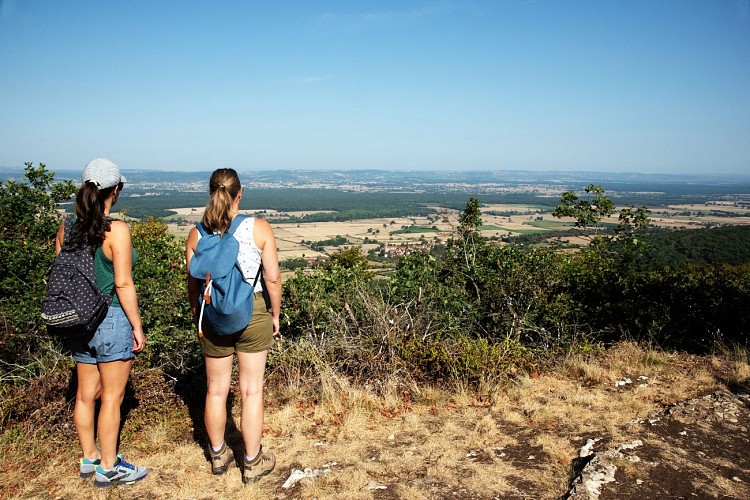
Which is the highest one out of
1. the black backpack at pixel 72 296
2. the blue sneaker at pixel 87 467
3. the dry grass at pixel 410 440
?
the black backpack at pixel 72 296

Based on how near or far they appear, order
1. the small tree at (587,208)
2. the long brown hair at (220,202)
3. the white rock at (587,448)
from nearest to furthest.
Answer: the long brown hair at (220,202) < the white rock at (587,448) < the small tree at (587,208)

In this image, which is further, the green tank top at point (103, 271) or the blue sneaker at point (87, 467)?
the blue sneaker at point (87, 467)

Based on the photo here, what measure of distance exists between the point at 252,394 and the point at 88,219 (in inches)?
56.7

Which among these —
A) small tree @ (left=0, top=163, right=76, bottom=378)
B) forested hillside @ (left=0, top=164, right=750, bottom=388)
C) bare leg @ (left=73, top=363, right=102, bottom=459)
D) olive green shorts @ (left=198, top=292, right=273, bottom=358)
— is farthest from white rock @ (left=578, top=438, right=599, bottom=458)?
small tree @ (left=0, top=163, right=76, bottom=378)

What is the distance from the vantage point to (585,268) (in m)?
8.02

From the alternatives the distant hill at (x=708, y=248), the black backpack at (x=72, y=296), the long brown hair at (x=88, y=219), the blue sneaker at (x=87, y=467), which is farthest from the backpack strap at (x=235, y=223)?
the distant hill at (x=708, y=248)

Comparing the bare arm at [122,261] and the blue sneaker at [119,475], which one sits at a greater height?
the bare arm at [122,261]

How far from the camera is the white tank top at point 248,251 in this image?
106 inches

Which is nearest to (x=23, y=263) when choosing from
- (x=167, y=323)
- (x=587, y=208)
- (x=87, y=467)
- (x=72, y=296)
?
(x=167, y=323)

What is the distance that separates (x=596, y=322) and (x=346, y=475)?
5570 millimetres

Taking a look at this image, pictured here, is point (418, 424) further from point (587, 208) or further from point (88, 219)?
point (587, 208)

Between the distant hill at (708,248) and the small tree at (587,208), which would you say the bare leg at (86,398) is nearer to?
the small tree at (587,208)

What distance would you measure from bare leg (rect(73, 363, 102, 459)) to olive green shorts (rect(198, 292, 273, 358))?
73cm

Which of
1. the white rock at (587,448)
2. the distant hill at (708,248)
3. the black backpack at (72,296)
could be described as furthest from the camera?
the distant hill at (708,248)
